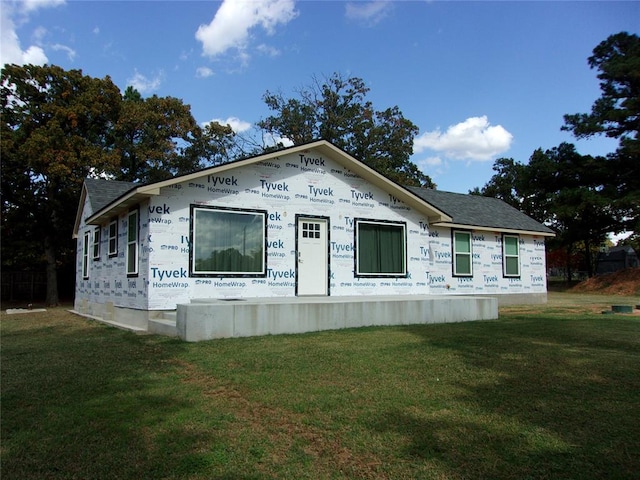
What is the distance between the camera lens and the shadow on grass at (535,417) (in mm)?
3246

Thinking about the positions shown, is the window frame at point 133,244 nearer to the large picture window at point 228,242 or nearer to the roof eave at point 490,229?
the large picture window at point 228,242

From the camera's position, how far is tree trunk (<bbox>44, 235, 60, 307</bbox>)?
75.4 ft

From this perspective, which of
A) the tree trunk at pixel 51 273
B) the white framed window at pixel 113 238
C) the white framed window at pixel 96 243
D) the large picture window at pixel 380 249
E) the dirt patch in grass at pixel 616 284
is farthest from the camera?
the dirt patch in grass at pixel 616 284

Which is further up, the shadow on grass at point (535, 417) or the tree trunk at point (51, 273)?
the tree trunk at point (51, 273)

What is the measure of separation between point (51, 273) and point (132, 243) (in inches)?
581

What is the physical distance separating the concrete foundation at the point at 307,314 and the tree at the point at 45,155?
15614 millimetres

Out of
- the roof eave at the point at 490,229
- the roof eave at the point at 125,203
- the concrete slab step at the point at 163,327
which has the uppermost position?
the roof eave at the point at 125,203

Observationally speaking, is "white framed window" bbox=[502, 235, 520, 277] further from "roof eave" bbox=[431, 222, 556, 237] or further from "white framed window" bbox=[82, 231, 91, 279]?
"white framed window" bbox=[82, 231, 91, 279]

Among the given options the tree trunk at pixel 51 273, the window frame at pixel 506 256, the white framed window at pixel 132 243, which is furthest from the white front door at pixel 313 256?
the tree trunk at pixel 51 273

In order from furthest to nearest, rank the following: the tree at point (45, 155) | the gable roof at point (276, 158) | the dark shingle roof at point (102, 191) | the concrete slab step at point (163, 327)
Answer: the tree at point (45, 155), the dark shingle roof at point (102, 191), the gable roof at point (276, 158), the concrete slab step at point (163, 327)

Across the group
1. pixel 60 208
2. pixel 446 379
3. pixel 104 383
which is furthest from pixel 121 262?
pixel 60 208

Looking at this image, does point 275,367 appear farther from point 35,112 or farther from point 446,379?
point 35,112

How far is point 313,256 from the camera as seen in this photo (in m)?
12.4

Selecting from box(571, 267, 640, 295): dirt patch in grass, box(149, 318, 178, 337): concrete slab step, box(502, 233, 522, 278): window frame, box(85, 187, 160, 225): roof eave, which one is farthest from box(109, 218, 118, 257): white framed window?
box(571, 267, 640, 295): dirt patch in grass
